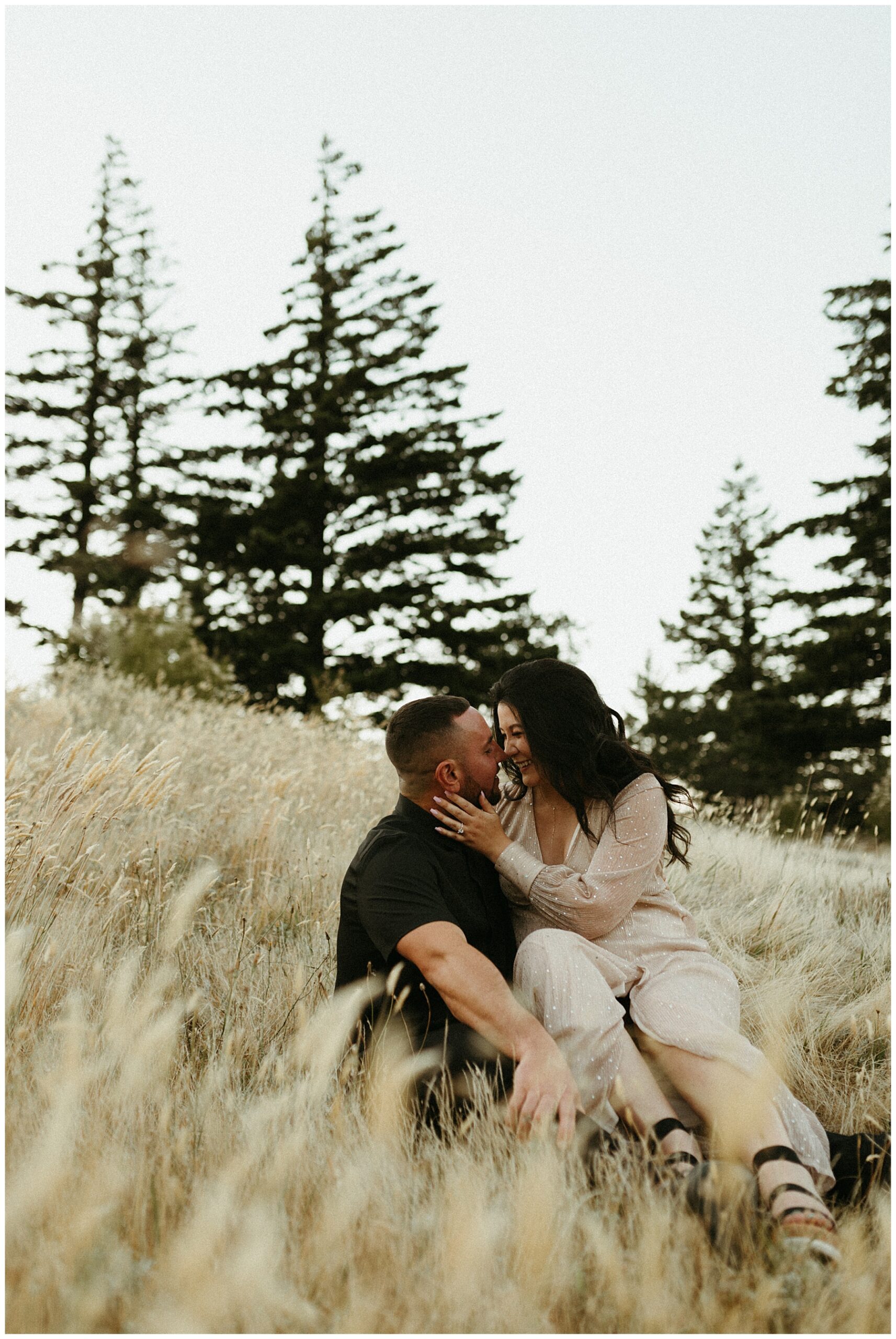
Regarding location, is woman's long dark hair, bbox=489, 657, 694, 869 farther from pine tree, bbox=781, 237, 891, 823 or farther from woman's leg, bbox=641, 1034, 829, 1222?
pine tree, bbox=781, 237, 891, 823

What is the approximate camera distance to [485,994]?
240 centimetres

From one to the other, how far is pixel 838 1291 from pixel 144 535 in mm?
21125

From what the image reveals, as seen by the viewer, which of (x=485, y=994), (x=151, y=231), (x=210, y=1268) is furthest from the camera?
(x=151, y=231)

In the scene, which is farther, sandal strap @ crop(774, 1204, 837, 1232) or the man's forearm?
the man's forearm

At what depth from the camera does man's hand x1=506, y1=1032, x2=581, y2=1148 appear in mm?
2221

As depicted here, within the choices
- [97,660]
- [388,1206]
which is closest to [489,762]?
[388,1206]

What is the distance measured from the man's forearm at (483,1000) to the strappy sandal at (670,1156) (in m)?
0.39

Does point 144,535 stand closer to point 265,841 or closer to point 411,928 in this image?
point 265,841

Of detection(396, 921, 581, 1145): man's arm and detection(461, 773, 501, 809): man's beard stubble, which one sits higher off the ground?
detection(461, 773, 501, 809): man's beard stubble

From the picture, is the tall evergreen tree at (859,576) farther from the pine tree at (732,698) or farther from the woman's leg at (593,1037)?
the woman's leg at (593,1037)

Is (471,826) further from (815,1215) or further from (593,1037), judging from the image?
(815,1215)

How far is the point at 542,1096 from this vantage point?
2254 millimetres

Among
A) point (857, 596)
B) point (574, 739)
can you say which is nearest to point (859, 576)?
point (857, 596)

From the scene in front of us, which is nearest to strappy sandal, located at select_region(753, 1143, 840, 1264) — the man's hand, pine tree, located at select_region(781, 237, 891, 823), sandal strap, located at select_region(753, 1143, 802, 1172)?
sandal strap, located at select_region(753, 1143, 802, 1172)
